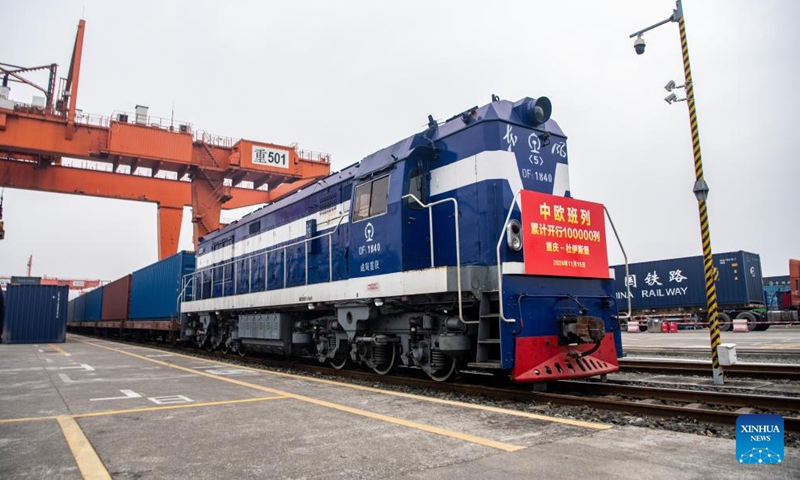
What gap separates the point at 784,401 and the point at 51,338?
27.7m

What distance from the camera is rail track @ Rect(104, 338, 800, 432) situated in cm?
495

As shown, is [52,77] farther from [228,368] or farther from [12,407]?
[12,407]

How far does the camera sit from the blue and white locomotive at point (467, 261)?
632 cm

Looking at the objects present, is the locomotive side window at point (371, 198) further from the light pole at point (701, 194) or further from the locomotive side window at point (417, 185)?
the light pole at point (701, 194)

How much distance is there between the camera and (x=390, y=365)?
817 centimetres

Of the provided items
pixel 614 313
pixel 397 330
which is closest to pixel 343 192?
pixel 397 330

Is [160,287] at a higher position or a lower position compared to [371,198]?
lower

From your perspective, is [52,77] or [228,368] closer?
[228,368]

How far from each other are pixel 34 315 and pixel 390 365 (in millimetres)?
23251

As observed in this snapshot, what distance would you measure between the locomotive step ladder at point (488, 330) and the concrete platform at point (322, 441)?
0.74m

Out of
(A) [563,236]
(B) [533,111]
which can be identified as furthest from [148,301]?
(A) [563,236]

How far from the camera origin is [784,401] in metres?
5.25

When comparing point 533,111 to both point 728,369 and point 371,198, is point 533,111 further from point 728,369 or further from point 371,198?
point 728,369

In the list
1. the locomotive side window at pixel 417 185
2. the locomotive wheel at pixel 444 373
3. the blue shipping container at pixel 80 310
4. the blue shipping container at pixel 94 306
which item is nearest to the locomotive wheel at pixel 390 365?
the locomotive wheel at pixel 444 373
